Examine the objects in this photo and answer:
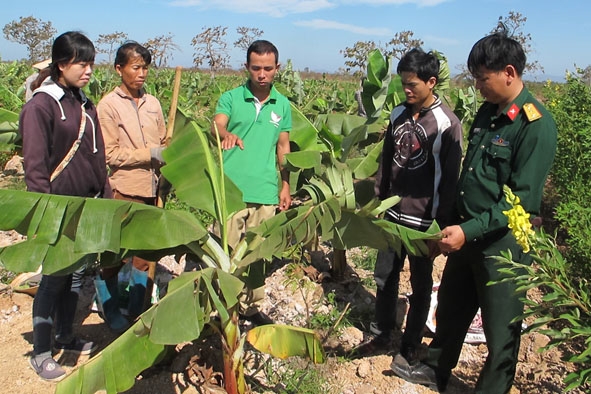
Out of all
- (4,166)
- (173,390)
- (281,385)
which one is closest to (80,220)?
(173,390)

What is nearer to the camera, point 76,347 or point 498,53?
point 498,53

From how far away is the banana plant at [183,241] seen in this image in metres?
2.39

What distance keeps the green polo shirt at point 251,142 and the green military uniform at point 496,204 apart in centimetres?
139

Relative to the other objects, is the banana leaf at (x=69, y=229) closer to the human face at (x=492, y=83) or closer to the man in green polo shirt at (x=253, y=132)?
the man in green polo shirt at (x=253, y=132)

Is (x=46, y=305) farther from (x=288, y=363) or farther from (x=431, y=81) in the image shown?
(x=431, y=81)

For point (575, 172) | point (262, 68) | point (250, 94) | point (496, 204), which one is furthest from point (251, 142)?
point (575, 172)

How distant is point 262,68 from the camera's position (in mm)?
3672

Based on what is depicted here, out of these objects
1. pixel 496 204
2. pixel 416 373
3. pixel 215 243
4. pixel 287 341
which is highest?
pixel 496 204

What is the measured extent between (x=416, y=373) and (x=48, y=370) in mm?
2364

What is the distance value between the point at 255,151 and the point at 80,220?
1596 mm

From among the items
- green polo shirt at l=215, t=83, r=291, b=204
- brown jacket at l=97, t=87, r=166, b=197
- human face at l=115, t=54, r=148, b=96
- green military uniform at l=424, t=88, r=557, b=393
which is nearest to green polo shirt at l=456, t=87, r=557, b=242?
green military uniform at l=424, t=88, r=557, b=393

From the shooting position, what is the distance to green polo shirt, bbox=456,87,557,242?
257cm

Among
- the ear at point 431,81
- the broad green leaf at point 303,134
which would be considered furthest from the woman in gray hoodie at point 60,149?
the ear at point 431,81

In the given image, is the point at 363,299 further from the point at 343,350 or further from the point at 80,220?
the point at 80,220
